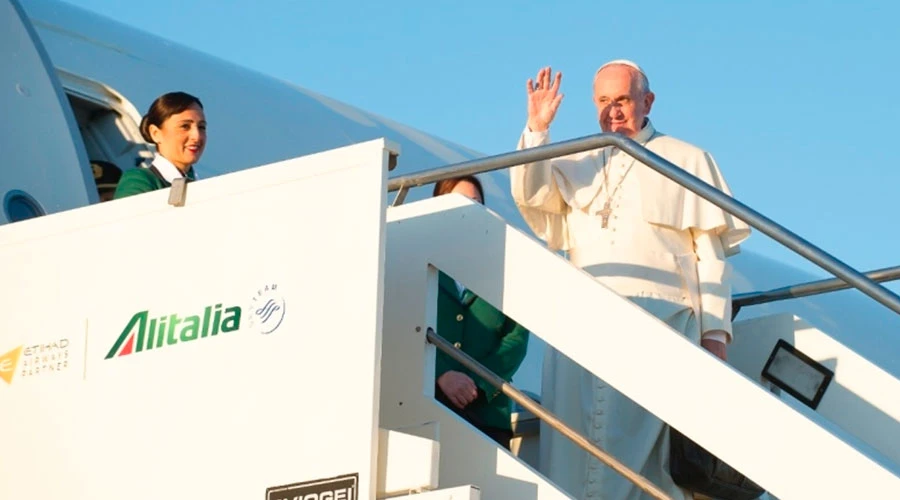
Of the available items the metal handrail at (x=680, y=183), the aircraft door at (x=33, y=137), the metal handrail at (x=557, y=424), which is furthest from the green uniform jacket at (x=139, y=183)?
the metal handrail at (x=557, y=424)

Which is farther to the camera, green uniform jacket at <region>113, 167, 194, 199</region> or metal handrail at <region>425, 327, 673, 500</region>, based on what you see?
green uniform jacket at <region>113, 167, 194, 199</region>

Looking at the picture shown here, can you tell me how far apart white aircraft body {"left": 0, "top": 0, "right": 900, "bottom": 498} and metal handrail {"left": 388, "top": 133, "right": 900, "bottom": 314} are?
0.21 metres

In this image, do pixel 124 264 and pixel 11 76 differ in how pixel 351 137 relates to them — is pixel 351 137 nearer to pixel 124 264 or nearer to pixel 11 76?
pixel 11 76

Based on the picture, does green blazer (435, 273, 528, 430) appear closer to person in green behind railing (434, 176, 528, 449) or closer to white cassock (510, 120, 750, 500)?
person in green behind railing (434, 176, 528, 449)

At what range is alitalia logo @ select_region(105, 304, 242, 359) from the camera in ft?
16.6

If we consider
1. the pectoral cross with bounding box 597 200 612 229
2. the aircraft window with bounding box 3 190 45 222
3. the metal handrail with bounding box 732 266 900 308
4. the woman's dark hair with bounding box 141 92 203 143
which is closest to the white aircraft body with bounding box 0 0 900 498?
the aircraft window with bounding box 3 190 45 222

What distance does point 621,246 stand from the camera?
20.9ft

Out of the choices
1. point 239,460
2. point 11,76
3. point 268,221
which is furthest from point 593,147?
point 11,76

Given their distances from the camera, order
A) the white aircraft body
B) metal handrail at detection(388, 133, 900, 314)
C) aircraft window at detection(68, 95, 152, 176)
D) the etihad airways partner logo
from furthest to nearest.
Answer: aircraft window at detection(68, 95, 152, 176) < the white aircraft body < the etihad airways partner logo < metal handrail at detection(388, 133, 900, 314)

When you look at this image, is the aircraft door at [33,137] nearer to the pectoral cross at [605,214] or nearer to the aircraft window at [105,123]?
the aircraft window at [105,123]

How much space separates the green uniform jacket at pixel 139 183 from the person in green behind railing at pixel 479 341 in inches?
44.0

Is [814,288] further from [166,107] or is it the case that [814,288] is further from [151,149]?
[151,149]

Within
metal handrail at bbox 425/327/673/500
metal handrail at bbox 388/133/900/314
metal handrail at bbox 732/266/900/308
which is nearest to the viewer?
metal handrail at bbox 425/327/673/500

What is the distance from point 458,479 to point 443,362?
1407 millimetres
